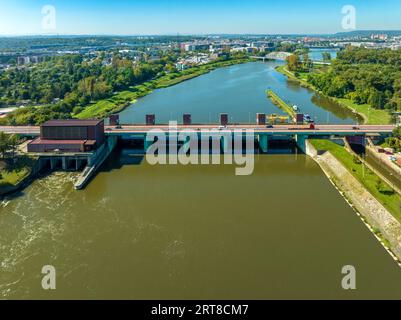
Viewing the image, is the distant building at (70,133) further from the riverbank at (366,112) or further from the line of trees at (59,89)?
the riverbank at (366,112)

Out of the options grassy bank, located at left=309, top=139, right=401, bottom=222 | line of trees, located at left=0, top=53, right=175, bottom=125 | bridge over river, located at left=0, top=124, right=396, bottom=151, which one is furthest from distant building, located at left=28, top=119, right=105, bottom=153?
grassy bank, located at left=309, top=139, right=401, bottom=222

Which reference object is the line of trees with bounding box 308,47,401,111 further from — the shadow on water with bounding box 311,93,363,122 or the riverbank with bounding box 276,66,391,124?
the shadow on water with bounding box 311,93,363,122

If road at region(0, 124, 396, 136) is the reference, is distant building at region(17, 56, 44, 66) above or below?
above

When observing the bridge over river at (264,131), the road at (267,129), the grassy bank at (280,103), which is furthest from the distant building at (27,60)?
the bridge over river at (264,131)

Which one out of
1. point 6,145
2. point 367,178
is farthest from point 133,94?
point 367,178

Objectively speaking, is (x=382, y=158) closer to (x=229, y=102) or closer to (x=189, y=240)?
(x=189, y=240)
